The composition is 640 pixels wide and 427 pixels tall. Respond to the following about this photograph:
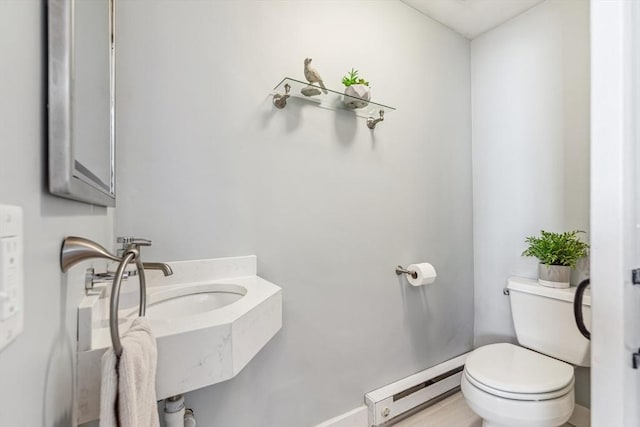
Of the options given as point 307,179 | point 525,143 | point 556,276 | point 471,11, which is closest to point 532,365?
point 556,276

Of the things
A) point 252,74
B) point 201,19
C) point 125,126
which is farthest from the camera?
point 252,74

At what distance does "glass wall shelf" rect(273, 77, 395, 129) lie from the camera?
1343mm

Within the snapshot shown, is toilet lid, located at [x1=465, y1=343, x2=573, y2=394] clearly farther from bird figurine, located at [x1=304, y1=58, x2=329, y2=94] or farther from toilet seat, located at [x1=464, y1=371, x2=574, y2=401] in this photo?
bird figurine, located at [x1=304, y1=58, x2=329, y2=94]

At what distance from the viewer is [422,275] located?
1.68m

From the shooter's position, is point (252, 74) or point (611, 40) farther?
point (252, 74)

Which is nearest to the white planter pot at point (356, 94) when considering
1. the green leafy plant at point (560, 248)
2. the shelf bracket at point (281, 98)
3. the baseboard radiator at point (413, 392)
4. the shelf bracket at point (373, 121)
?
the shelf bracket at point (373, 121)

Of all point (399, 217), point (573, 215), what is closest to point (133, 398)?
point (399, 217)

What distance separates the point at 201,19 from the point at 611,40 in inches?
57.5

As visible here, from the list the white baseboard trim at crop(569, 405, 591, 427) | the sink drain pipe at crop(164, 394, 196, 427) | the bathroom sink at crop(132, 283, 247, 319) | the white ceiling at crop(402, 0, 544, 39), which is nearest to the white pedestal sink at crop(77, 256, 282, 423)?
the bathroom sink at crop(132, 283, 247, 319)

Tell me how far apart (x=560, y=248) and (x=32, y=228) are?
2.12m

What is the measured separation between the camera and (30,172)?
41 centimetres

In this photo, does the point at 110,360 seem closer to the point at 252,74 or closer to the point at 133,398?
the point at 133,398

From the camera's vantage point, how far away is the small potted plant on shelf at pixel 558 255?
1.59m

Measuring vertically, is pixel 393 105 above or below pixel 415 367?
above
